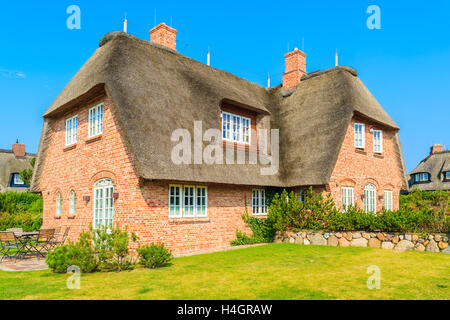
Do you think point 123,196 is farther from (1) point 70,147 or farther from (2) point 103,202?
(1) point 70,147

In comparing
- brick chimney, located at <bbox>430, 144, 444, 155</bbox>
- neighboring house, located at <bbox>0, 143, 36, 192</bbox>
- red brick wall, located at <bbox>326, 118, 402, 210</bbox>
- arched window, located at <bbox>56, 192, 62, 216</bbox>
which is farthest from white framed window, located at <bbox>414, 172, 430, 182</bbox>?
neighboring house, located at <bbox>0, 143, 36, 192</bbox>

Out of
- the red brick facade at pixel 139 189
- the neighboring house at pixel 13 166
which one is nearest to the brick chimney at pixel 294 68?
the red brick facade at pixel 139 189

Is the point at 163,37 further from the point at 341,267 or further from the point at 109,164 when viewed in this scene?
the point at 341,267

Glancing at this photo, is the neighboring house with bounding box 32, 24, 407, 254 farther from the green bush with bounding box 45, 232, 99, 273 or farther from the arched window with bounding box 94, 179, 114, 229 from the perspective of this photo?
the green bush with bounding box 45, 232, 99, 273

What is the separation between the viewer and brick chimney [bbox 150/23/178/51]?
1748cm

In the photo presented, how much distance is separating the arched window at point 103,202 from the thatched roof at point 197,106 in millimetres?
2333

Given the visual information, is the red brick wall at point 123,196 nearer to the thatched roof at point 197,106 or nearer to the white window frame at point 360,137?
the thatched roof at point 197,106

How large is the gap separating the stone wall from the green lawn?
537 mm

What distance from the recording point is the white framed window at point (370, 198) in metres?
18.0

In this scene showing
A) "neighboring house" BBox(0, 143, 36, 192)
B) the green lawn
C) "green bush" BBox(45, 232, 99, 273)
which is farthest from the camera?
"neighboring house" BBox(0, 143, 36, 192)

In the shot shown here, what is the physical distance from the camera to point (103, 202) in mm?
12969

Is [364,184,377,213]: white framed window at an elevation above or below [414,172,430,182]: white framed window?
below

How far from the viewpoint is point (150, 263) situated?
31.6 feet
